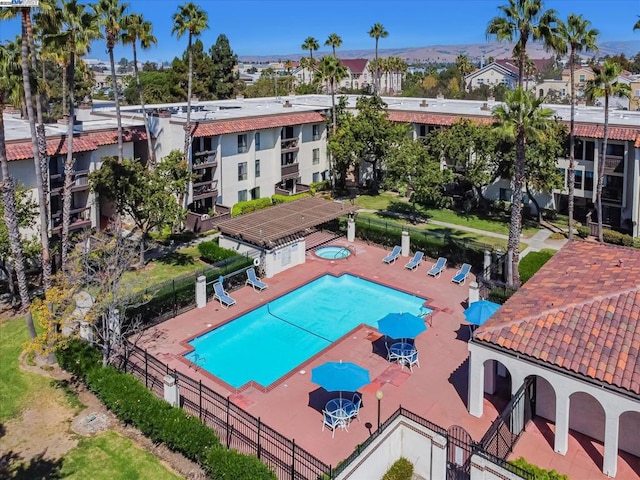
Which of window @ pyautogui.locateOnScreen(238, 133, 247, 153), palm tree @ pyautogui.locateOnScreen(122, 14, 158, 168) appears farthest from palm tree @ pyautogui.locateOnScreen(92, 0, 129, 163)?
window @ pyautogui.locateOnScreen(238, 133, 247, 153)

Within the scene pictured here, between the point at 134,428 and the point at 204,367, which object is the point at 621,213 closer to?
the point at 204,367

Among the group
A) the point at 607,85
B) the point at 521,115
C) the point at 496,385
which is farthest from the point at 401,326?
the point at 607,85

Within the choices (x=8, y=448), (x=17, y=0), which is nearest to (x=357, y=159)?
(x=17, y=0)

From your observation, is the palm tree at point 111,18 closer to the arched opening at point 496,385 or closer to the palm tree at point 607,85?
the arched opening at point 496,385

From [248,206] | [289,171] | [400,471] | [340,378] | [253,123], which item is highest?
[253,123]

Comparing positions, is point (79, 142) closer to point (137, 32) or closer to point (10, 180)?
point (137, 32)

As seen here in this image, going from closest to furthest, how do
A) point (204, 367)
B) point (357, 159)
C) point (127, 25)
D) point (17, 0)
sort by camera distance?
point (17, 0), point (204, 367), point (127, 25), point (357, 159)
